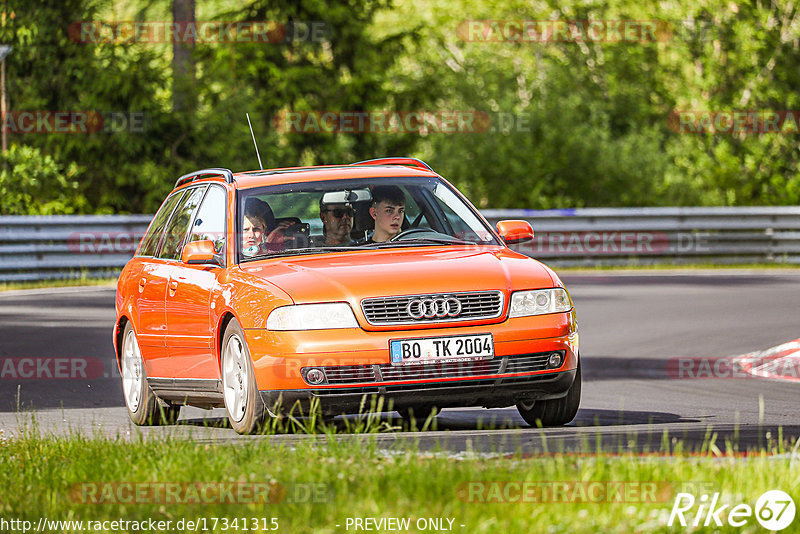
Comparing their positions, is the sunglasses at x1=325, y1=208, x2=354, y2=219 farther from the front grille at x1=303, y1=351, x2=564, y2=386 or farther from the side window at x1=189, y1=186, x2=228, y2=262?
the front grille at x1=303, y1=351, x2=564, y2=386

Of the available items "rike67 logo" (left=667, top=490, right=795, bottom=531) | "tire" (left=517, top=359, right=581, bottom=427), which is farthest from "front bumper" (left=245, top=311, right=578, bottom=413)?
"rike67 logo" (left=667, top=490, right=795, bottom=531)

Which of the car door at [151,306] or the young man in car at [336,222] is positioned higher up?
the young man in car at [336,222]

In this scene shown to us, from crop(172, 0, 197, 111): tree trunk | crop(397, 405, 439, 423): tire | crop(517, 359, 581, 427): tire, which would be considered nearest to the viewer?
crop(517, 359, 581, 427): tire

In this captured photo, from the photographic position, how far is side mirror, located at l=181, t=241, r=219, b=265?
9.85 m

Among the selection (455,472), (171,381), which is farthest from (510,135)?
(455,472)

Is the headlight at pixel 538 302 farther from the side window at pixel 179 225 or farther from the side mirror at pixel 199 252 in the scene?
the side window at pixel 179 225

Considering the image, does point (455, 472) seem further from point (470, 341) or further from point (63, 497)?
point (470, 341)

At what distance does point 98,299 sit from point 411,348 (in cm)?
1394

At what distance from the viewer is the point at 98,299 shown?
22141 millimetres

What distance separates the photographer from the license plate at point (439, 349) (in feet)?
29.1

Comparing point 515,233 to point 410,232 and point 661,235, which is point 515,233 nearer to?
point 410,232

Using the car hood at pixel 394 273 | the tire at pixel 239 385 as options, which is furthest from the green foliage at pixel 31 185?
the car hood at pixel 394 273

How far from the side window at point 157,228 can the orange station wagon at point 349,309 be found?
2.19 feet

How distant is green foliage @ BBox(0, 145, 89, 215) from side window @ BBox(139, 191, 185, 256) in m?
17.5
